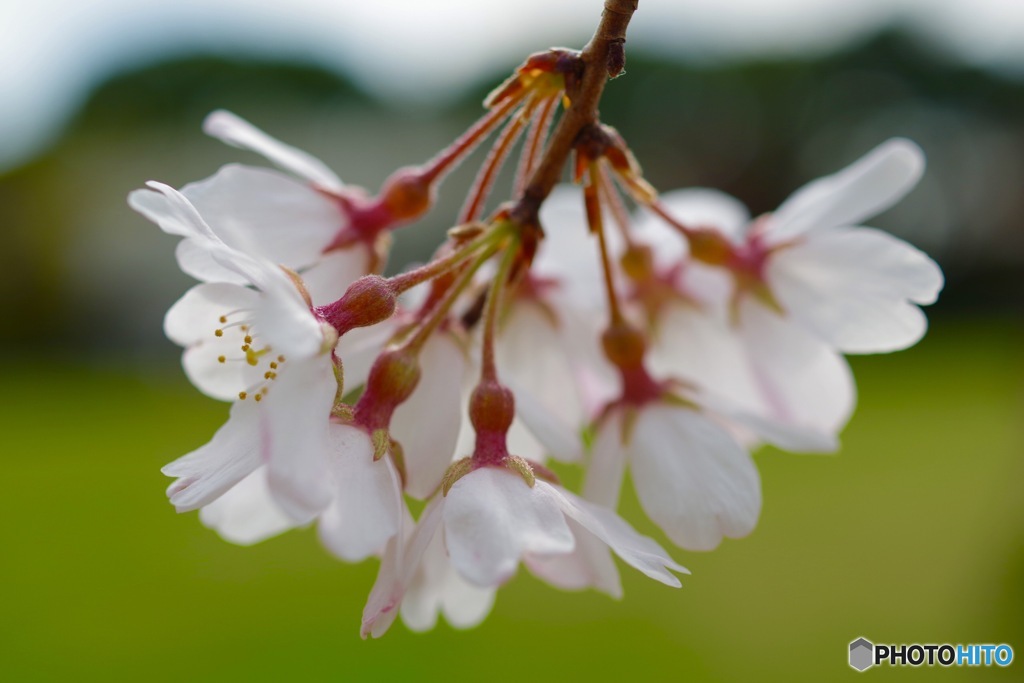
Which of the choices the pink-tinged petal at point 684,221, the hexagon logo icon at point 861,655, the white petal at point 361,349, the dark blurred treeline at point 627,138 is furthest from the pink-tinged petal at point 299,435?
the dark blurred treeline at point 627,138

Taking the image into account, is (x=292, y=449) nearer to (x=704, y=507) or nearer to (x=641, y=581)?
(x=704, y=507)

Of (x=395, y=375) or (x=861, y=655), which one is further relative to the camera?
(x=861, y=655)

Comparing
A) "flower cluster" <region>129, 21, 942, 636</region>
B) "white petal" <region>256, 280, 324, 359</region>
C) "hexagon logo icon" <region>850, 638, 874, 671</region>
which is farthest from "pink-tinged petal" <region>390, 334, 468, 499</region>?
"hexagon logo icon" <region>850, 638, 874, 671</region>

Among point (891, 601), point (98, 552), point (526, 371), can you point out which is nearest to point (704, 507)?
point (526, 371)

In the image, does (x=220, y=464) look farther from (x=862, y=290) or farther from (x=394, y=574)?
(x=862, y=290)

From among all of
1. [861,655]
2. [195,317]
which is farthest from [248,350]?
[861,655]

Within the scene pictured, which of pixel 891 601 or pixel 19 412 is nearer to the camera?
pixel 891 601

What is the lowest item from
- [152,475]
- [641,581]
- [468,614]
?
[152,475]

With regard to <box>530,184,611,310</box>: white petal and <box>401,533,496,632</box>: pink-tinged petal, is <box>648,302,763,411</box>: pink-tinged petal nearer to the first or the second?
<box>530,184,611,310</box>: white petal
